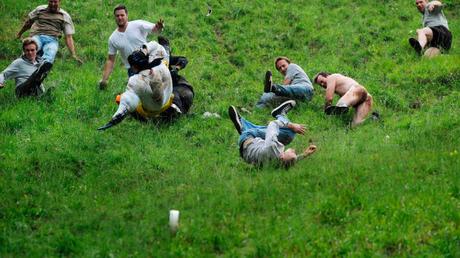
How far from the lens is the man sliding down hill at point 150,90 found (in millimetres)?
13445

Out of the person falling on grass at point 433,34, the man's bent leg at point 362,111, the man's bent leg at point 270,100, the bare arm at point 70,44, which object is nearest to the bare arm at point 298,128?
the man's bent leg at point 362,111

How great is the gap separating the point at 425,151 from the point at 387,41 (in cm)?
880

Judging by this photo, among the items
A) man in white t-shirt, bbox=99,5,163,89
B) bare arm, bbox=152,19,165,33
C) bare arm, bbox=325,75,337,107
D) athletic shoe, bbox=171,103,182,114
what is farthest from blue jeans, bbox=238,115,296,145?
man in white t-shirt, bbox=99,5,163,89

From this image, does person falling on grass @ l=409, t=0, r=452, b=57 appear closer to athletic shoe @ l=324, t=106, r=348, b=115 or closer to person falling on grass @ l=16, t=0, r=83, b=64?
athletic shoe @ l=324, t=106, r=348, b=115

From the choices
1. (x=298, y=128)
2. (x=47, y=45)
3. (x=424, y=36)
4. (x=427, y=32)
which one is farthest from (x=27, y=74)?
(x=427, y=32)

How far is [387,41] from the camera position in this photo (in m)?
20.0

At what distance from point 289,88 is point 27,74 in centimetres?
573

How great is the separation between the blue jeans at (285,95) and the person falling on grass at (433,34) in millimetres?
4186

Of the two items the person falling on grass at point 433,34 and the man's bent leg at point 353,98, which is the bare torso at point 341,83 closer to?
the man's bent leg at point 353,98

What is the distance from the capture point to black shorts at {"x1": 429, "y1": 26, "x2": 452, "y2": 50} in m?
18.7

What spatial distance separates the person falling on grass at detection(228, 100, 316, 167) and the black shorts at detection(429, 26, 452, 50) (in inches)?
310

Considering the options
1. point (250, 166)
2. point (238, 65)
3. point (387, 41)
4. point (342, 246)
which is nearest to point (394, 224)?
point (342, 246)

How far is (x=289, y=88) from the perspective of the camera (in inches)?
626

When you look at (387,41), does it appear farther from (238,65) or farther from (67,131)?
(67,131)
